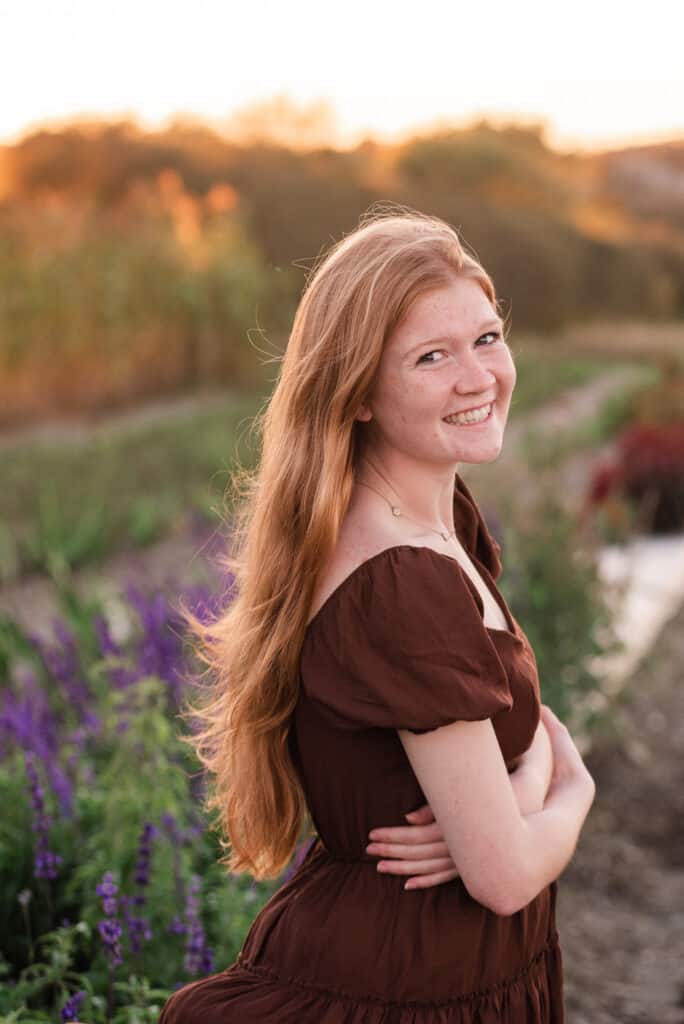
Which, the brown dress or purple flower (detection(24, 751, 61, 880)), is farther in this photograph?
purple flower (detection(24, 751, 61, 880))

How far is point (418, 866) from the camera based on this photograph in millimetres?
1660

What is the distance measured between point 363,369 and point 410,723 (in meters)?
→ 0.46

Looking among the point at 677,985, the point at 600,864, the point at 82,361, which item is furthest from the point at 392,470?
the point at 82,361

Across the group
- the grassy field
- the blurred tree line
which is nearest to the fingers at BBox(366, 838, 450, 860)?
the blurred tree line

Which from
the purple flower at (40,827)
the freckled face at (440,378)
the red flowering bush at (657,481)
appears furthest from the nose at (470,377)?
the red flowering bush at (657,481)

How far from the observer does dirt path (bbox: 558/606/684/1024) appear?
3170mm

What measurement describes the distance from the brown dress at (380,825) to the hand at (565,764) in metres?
0.12

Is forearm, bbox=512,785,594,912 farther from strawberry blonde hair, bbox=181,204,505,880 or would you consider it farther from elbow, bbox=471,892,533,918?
strawberry blonde hair, bbox=181,204,505,880

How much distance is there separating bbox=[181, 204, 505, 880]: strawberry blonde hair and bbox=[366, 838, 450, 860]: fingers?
228 mm

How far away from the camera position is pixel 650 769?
4.82m

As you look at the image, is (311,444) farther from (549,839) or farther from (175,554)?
(175,554)

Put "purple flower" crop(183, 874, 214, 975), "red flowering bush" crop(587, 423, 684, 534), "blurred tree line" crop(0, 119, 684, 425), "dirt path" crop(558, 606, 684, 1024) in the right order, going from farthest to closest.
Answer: "blurred tree line" crop(0, 119, 684, 425)
"red flowering bush" crop(587, 423, 684, 534)
"dirt path" crop(558, 606, 684, 1024)
"purple flower" crop(183, 874, 214, 975)

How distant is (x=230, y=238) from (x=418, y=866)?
688 inches

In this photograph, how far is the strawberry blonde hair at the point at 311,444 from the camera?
64.0 inches
